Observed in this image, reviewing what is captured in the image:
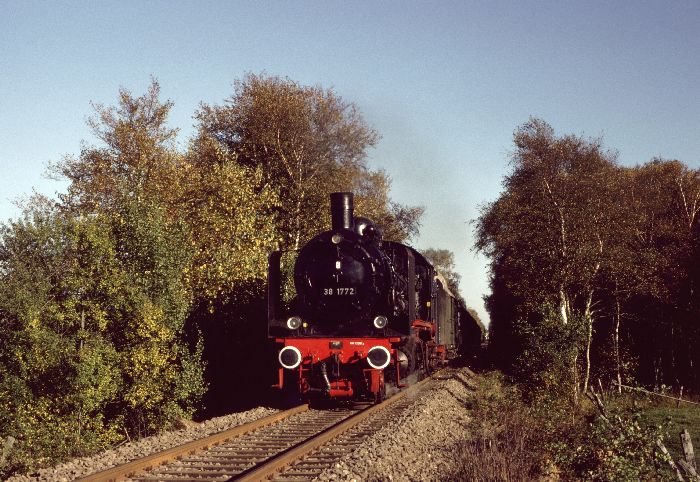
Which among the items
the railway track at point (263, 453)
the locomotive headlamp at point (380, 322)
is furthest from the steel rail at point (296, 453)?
the locomotive headlamp at point (380, 322)

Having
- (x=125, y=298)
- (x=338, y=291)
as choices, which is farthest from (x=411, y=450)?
(x=125, y=298)

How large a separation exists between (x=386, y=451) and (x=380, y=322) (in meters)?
4.43

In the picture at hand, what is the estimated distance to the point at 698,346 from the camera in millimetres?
26047

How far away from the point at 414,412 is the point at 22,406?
9.30 meters

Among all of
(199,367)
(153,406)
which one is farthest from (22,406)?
(199,367)

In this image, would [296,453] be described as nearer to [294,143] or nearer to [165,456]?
[165,456]

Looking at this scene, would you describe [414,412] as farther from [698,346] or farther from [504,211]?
[698,346]

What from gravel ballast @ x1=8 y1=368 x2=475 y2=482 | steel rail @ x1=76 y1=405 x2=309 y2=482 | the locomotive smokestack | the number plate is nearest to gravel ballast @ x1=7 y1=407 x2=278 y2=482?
gravel ballast @ x1=8 y1=368 x2=475 y2=482

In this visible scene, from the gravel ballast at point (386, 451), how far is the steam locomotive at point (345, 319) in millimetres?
1108

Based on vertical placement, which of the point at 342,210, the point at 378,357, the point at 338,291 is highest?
the point at 342,210

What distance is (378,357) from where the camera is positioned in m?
12.9

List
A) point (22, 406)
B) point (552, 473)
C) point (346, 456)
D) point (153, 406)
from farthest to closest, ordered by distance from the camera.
Answer: point (153, 406)
point (22, 406)
point (552, 473)
point (346, 456)

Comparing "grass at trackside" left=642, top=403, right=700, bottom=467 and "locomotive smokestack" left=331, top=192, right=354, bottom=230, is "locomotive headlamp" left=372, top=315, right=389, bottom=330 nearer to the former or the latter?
"locomotive smokestack" left=331, top=192, right=354, bottom=230

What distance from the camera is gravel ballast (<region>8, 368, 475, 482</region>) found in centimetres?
781
